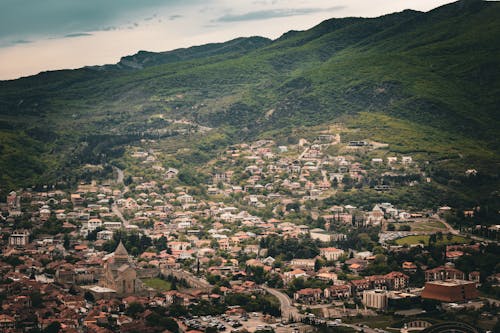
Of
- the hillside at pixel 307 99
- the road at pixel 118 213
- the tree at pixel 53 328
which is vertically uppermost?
the hillside at pixel 307 99

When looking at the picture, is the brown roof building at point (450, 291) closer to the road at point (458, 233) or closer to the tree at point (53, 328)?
the road at point (458, 233)

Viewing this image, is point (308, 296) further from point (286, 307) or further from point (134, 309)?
point (134, 309)

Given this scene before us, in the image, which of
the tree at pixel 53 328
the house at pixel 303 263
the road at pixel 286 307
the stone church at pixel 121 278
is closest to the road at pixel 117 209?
the stone church at pixel 121 278

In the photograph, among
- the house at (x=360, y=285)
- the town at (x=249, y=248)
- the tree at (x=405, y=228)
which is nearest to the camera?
the town at (x=249, y=248)

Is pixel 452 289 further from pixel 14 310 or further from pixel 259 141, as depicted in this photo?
pixel 259 141

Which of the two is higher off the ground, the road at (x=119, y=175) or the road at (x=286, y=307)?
the road at (x=119, y=175)

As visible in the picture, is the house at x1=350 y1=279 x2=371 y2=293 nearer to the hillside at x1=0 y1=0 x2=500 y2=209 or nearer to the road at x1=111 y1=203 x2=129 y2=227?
the hillside at x1=0 y1=0 x2=500 y2=209

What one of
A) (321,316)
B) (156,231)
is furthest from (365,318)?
(156,231)
